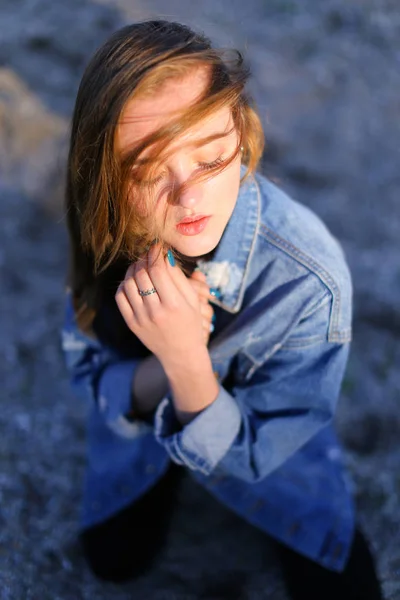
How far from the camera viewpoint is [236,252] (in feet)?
4.47

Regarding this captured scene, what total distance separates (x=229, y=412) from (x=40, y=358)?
1.38m

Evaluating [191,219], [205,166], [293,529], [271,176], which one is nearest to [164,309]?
[191,219]

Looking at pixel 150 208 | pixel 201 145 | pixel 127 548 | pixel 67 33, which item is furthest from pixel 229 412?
pixel 67 33

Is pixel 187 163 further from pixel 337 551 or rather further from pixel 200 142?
pixel 337 551

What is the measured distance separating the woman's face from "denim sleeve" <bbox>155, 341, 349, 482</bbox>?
1.24 ft

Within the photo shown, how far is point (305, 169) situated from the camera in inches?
127

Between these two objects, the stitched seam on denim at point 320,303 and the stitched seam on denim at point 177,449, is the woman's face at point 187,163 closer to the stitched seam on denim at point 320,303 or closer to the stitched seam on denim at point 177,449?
the stitched seam on denim at point 320,303

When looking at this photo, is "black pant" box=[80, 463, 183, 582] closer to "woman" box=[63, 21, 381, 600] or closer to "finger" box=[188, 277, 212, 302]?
"woman" box=[63, 21, 381, 600]

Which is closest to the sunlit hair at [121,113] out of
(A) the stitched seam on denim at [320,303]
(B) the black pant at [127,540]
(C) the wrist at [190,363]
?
(C) the wrist at [190,363]

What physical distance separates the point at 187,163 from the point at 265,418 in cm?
68

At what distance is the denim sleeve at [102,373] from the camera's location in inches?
61.7

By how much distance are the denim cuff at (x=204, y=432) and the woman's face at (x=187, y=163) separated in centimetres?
37

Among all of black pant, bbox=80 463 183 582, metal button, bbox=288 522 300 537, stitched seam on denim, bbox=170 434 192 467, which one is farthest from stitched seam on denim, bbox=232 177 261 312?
black pant, bbox=80 463 183 582

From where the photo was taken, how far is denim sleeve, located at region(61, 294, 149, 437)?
1567mm
